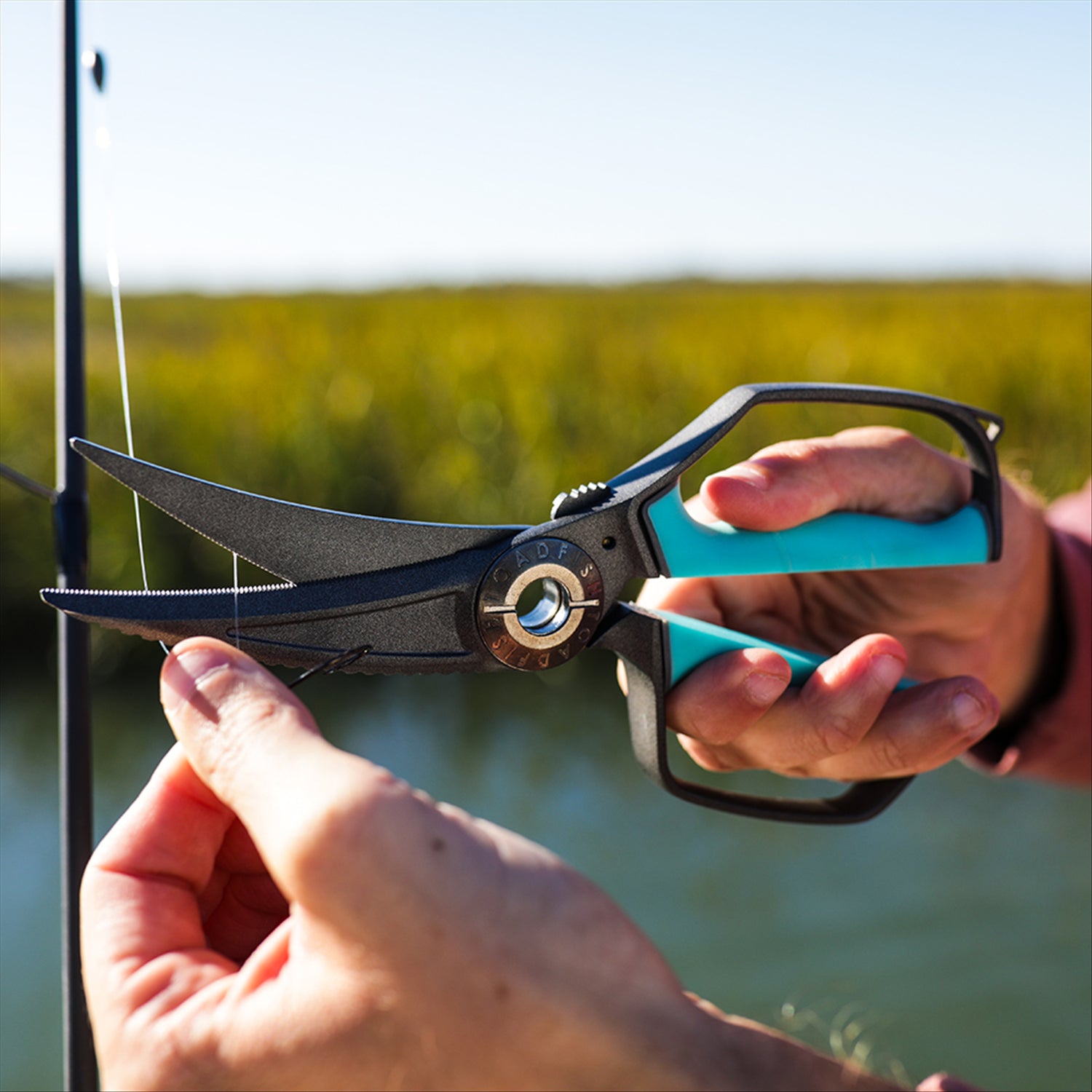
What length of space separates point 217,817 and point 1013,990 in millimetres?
1411

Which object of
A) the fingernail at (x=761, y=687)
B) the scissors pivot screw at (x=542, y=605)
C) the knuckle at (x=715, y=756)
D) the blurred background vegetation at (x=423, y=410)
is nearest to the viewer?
the scissors pivot screw at (x=542, y=605)

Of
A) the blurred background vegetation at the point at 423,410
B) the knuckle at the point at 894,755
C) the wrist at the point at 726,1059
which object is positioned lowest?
the wrist at the point at 726,1059

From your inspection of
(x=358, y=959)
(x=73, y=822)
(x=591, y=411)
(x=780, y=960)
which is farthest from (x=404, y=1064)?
(x=591, y=411)

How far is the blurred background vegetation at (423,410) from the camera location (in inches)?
99.3

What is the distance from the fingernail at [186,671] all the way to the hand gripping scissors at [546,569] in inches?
2.2

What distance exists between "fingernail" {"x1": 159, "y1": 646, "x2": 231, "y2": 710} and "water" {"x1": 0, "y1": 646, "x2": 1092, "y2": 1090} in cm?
81

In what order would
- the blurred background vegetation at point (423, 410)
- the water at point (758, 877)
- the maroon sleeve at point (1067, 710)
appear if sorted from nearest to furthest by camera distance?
1. the maroon sleeve at point (1067, 710)
2. the water at point (758, 877)
3. the blurred background vegetation at point (423, 410)

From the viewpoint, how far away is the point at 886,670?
85 cm

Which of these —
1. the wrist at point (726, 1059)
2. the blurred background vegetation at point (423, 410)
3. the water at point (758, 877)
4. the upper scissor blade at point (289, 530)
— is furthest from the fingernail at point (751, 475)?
the blurred background vegetation at point (423, 410)

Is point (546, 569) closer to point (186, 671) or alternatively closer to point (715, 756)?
point (186, 671)

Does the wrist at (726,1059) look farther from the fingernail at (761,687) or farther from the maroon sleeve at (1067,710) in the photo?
the maroon sleeve at (1067,710)

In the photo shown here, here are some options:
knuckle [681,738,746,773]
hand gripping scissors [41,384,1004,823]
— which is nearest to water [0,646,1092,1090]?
knuckle [681,738,746,773]

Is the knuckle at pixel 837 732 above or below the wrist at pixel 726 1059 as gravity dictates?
above

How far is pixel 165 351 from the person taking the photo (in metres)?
3.43
